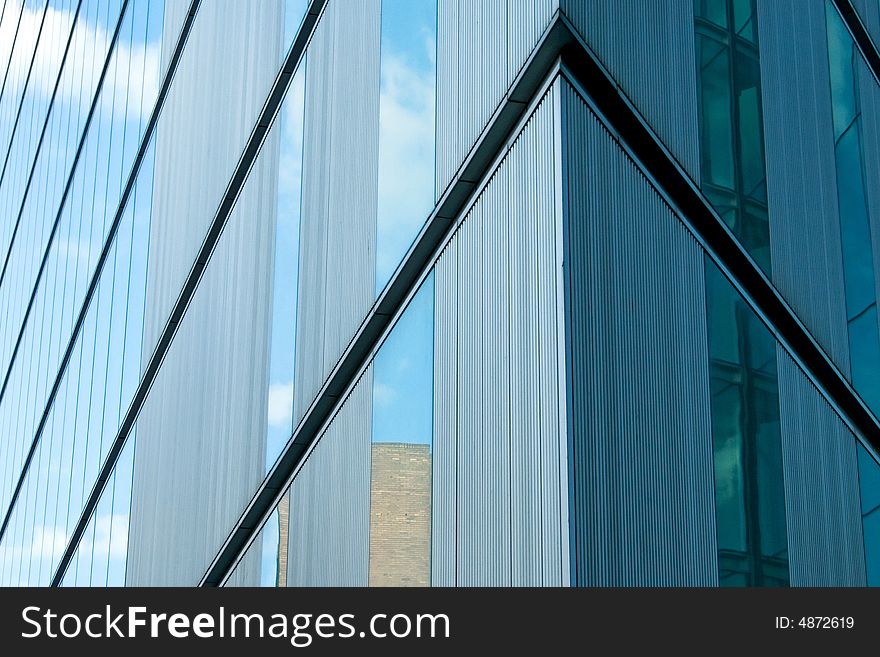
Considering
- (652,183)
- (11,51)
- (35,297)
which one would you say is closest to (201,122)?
(652,183)

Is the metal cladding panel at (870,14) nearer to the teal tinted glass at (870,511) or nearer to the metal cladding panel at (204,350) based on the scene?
the teal tinted glass at (870,511)

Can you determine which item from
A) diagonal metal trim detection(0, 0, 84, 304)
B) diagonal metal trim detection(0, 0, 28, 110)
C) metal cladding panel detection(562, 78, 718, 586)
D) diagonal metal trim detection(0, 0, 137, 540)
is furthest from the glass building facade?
diagonal metal trim detection(0, 0, 28, 110)

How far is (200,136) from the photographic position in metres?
15.5

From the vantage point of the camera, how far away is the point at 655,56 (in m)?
7.85

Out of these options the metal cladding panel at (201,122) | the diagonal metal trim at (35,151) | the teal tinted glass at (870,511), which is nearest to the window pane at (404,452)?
the teal tinted glass at (870,511)

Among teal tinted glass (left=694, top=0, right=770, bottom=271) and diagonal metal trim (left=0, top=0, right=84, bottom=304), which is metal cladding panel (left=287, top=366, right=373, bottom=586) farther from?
diagonal metal trim (left=0, top=0, right=84, bottom=304)

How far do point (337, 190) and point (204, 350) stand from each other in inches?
170

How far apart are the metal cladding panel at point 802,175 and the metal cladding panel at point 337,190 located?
10.2 ft

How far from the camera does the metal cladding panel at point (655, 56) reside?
7.24 meters

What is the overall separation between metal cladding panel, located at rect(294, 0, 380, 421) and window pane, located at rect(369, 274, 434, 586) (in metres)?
0.86

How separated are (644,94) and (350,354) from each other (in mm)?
3287

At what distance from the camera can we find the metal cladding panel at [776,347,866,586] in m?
8.68

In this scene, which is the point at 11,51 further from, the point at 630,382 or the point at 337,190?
the point at 630,382
